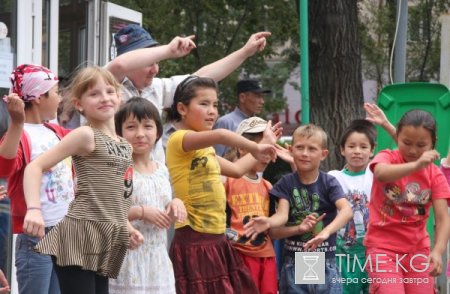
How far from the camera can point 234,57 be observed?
6.21 metres

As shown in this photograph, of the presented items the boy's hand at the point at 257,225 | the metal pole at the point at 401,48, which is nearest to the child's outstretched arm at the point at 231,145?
the boy's hand at the point at 257,225

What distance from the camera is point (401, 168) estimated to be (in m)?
5.67

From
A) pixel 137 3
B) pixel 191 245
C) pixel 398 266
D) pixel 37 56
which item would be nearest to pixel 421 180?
pixel 398 266

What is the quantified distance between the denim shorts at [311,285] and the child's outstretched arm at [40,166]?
220 centimetres

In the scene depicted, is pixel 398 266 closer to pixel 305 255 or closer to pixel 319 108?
pixel 305 255

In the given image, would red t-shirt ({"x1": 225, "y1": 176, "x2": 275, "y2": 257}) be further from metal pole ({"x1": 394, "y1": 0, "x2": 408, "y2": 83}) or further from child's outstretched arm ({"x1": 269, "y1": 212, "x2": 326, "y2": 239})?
metal pole ({"x1": 394, "y1": 0, "x2": 408, "y2": 83})

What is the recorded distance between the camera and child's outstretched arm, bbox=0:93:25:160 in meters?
4.46

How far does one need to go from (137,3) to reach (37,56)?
10.5 meters

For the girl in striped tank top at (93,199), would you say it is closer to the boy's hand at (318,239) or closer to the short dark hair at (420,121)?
the boy's hand at (318,239)

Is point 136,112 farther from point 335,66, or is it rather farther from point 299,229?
point 335,66

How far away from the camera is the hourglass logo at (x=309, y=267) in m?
6.12

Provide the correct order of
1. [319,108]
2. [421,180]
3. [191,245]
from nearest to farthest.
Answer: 1. [191,245]
2. [421,180]
3. [319,108]

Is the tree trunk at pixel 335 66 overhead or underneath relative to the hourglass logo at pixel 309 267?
overhead

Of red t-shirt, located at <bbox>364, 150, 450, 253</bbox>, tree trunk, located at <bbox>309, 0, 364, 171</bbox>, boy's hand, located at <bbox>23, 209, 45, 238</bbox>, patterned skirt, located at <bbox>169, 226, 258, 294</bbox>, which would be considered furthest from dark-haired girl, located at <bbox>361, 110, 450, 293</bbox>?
tree trunk, located at <bbox>309, 0, 364, 171</bbox>
